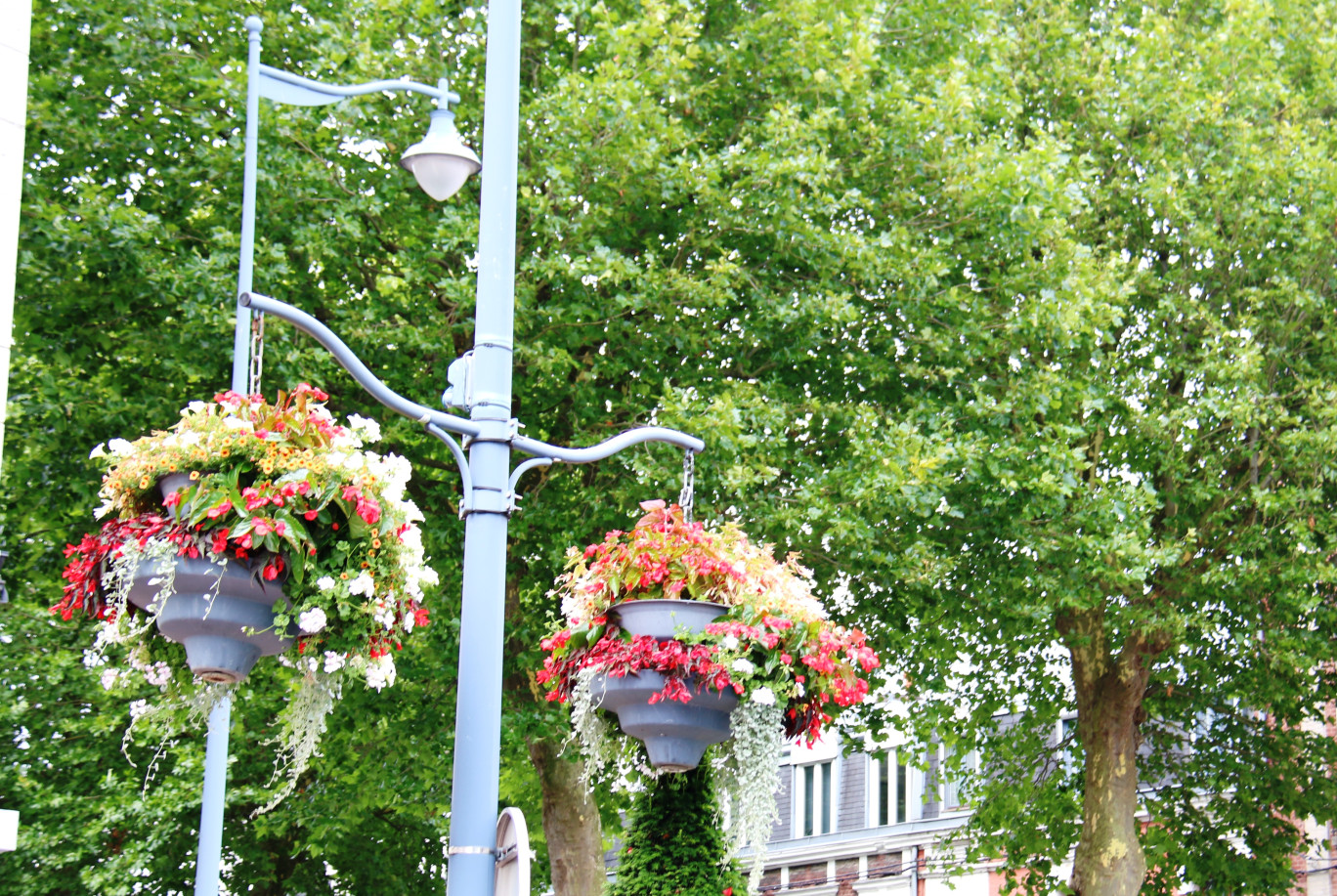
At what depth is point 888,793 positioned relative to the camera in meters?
40.3

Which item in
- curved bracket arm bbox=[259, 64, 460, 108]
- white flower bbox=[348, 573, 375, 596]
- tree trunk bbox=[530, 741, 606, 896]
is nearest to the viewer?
white flower bbox=[348, 573, 375, 596]

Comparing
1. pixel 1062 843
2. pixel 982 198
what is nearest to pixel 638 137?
pixel 982 198

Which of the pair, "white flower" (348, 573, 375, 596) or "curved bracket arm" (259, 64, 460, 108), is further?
"curved bracket arm" (259, 64, 460, 108)

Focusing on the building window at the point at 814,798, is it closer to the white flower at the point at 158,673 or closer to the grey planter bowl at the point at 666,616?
the grey planter bowl at the point at 666,616

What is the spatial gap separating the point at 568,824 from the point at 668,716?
10549 millimetres

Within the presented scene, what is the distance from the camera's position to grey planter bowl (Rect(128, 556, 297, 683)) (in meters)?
5.62

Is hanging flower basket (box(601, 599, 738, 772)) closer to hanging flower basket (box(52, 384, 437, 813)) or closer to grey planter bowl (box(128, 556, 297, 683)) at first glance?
hanging flower basket (box(52, 384, 437, 813))

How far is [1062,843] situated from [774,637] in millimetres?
15719

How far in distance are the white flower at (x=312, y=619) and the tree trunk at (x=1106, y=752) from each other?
14141 millimetres

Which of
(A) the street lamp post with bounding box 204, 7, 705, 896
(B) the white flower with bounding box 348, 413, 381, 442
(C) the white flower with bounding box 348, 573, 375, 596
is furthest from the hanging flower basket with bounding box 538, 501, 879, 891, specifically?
(C) the white flower with bounding box 348, 573, 375, 596

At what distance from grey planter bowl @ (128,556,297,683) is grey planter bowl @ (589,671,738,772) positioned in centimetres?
152

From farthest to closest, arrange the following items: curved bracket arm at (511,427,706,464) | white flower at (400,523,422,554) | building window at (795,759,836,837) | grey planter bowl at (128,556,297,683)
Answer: building window at (795,759,836,837), curved bracket arm at (511,427,706,464), white flower at (400,523,422,554), grey planter bowl at (128,556,297,683)

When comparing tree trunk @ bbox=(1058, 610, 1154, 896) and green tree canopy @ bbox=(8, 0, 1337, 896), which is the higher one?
green tree canopy @ bbox=(8, 0, 1337, 896)

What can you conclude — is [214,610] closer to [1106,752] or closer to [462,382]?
[462,382]
